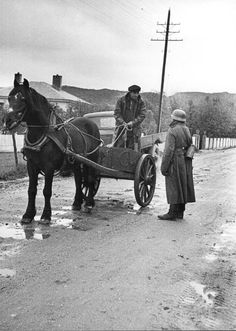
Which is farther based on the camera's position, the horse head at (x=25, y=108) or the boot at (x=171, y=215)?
the boot at (x=171, y=215)

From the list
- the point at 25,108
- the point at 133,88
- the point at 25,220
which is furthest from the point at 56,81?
the point at 25,220

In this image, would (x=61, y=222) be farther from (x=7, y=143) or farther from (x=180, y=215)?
(x=7, y=143)

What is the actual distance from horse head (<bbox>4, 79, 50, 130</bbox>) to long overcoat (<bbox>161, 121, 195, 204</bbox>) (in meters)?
2.31

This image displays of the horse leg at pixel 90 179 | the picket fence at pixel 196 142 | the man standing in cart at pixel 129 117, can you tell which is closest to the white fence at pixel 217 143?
the picket fence at pixel 196 142

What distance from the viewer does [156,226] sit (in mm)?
8250

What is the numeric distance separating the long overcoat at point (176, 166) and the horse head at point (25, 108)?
2310 millimetres

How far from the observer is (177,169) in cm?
902

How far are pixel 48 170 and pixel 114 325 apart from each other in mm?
4408

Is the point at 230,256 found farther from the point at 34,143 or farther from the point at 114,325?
the point at 34,143

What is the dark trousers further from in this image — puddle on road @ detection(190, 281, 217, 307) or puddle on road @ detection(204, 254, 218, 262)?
puddle on road @ detection(190, 281, 217, 307)

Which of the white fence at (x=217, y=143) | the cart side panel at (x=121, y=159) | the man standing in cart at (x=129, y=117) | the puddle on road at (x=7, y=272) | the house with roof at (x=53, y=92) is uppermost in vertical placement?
the house with roof at (x=53, y=92)

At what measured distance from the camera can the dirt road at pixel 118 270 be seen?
4320 mm

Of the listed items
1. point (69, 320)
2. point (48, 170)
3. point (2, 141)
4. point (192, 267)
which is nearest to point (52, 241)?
point (48, 170)

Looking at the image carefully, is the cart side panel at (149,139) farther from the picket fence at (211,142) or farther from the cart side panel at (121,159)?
the picket fence at (211,142)
